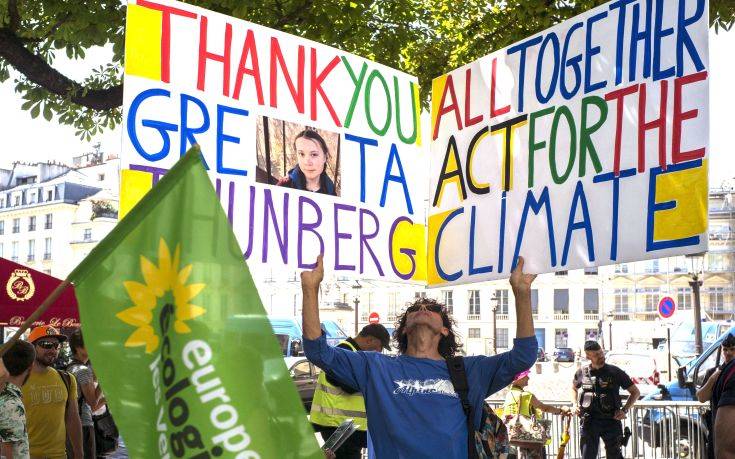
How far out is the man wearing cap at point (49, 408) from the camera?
6.12 meters

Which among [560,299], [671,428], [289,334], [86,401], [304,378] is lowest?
[304,378]

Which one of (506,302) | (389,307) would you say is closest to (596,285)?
(506,302)

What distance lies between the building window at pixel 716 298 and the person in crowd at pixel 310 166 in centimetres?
9118

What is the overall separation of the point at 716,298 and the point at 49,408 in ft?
299

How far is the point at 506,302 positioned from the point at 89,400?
83.9 metres

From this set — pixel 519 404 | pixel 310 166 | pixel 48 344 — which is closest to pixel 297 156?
pixel 310 166

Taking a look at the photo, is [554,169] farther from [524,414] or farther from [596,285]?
[596,285]

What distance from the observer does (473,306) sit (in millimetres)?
87750

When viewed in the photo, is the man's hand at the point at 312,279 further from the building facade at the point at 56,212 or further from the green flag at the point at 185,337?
the building facade at the point at 56,212

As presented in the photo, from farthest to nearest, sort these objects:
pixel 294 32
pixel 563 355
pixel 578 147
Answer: pixel 563 355 → pixel 294 32 → pixel 578 147

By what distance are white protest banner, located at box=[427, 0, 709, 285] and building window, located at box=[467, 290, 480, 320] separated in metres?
83.1

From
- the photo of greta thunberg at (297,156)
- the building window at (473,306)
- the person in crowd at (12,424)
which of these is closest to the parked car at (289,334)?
the person in crowd at (12,424)

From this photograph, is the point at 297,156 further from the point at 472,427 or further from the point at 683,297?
the point at 683,297

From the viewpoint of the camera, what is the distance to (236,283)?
2463mm
